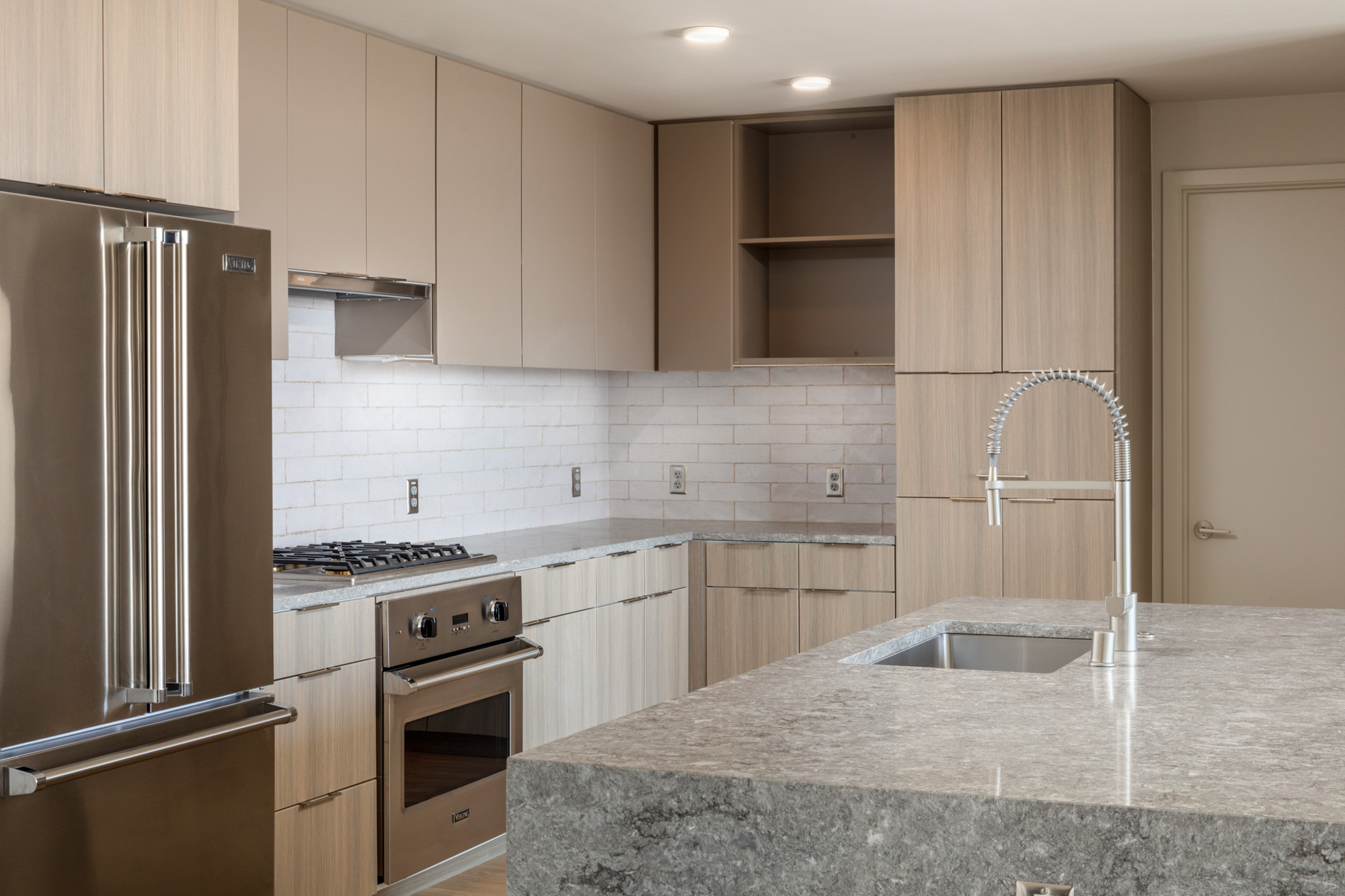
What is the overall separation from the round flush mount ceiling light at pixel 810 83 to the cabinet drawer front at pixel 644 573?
1.67 m

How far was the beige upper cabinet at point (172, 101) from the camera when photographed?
2.56m

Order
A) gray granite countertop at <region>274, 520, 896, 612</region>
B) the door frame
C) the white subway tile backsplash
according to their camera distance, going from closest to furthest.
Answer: gray granite countertop at <region>274, 520, 896, 612</region> → the white subway tile backsplash → the door frame

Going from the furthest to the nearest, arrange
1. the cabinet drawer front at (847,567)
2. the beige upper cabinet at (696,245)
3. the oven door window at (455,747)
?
1. the beige upper cabinet at (696,245)
2. the cabinet drawer front at (847,567)
3. the oven door window at (455,747)

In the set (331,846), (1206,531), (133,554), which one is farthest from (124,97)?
(1206,531)

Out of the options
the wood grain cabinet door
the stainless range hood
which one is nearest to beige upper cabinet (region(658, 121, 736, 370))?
the wood grain cabinet door

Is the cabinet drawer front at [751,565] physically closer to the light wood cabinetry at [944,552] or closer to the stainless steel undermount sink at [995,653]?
the light wood cabinetry at [944,552]

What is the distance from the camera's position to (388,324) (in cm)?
400

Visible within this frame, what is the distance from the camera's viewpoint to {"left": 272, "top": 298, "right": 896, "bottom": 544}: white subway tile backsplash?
4.07 m

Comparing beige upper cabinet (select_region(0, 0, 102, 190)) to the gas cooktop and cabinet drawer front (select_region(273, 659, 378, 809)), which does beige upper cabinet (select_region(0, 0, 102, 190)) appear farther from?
cabinet drawer front (select_region(273, 659, 378, 809))

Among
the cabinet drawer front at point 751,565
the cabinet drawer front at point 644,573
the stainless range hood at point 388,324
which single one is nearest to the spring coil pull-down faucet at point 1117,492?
the stainless range hood at point 388,324

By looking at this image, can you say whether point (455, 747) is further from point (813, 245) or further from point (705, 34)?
point (813, 245)

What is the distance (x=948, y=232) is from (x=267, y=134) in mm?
2335

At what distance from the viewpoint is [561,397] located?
5.29 meters

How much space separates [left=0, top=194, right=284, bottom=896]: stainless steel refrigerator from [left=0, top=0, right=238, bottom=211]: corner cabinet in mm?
128
